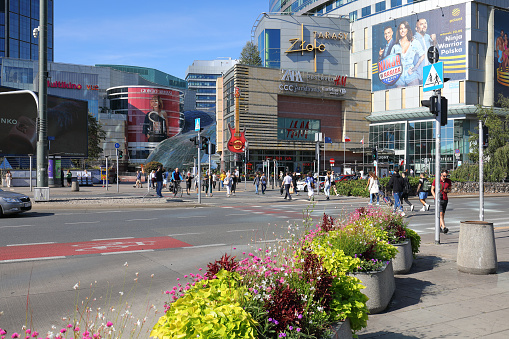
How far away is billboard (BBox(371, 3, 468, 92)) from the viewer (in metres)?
61.6

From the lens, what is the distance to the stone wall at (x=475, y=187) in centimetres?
3891

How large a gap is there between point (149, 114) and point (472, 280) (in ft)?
400

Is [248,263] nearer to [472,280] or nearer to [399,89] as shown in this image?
[472,280]

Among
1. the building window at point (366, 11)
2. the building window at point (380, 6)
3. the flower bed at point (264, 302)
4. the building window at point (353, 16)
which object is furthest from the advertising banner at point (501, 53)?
the flower bed at point (264, 302)

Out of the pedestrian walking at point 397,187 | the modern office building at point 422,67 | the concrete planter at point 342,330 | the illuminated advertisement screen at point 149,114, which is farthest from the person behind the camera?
the illuminated advertisement screen at point 149,114

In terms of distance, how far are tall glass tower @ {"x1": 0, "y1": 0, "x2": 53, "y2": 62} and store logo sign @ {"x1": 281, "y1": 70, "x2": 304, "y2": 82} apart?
359ft

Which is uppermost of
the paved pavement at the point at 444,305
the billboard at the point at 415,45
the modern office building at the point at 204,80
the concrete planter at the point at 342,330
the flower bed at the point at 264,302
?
the modern office building at the point at 204,80

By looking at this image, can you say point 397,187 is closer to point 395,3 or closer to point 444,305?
point 444,305

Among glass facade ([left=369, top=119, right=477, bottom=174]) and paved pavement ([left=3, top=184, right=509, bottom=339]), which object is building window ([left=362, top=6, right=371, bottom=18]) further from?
paved pavement ([left=3, top=184, right=509, bottom=339])

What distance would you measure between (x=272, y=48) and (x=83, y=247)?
227 feet

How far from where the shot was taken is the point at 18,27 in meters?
143

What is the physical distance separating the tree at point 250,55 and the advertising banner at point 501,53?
3872 cm

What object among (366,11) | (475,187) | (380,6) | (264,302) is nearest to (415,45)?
(380,6)

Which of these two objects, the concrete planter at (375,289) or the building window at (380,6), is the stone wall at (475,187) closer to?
the concrete planter at (375,289)
